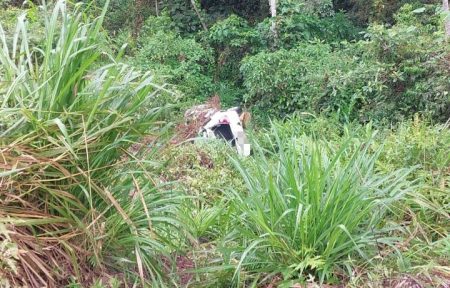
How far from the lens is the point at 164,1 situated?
40.0ft

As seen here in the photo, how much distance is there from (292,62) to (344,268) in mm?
6453

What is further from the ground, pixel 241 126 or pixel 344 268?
pixel 344 268

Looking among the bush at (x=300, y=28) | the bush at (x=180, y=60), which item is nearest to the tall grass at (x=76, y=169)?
the bush at (x=180, y=60)

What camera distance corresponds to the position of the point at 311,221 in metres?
2.46

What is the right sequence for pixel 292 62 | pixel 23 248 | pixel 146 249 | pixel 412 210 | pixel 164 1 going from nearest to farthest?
pixel 23 248
pixel 146 249
pixel 412 210
pixel 292 62
pixel 164 1

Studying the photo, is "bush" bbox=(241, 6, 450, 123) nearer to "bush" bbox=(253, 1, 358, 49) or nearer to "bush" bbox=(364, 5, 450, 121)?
"bush" bbox=(364, 5, 450, 121)

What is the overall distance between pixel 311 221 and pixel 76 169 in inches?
42.5

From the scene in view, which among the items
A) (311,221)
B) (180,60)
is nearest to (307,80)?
(180,60)

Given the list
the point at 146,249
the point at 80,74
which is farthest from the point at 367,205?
the point at 80,74

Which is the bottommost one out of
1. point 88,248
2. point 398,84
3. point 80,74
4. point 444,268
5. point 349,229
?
point 398,84

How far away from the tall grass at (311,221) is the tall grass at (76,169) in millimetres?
408

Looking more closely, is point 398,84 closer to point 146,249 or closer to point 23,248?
point 146,249

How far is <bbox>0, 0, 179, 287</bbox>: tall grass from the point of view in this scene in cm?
210

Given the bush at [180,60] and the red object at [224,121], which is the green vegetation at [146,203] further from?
the bush at [180,60]
